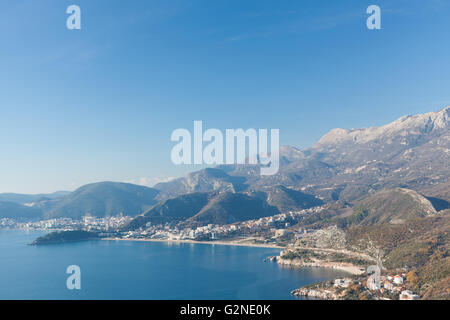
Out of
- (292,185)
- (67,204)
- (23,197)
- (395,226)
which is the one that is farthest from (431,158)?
(23,197)

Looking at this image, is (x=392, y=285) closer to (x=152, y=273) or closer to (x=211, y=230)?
(x=152, y=273)

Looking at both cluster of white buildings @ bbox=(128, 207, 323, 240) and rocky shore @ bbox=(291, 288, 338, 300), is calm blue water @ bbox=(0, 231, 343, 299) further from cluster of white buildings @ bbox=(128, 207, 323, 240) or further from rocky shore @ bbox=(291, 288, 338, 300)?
cluster of white buildings @ bbox=(128, 207, 323, 240)

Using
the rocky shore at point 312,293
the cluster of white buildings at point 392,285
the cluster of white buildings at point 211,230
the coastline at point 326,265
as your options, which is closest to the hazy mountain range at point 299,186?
the cluster of white buildings at point 211,230

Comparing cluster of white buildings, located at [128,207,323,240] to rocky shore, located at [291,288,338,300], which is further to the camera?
cluster of white buildings, located at [128,207,323,240]

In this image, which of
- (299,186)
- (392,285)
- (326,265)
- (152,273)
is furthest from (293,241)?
(299,186)

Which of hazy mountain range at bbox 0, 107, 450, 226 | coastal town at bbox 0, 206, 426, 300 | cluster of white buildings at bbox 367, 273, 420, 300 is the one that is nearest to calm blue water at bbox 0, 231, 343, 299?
coastal town at bbox 0, 206, 426, 300

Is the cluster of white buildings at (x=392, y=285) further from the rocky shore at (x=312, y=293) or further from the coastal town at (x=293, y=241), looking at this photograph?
the rocky shore at (x=312, y=293)

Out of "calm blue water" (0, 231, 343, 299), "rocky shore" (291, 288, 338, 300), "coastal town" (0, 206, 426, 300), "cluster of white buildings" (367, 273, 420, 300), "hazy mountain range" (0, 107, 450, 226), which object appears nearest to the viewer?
"cluster of white buildings" (367, 273, 420, 300)
